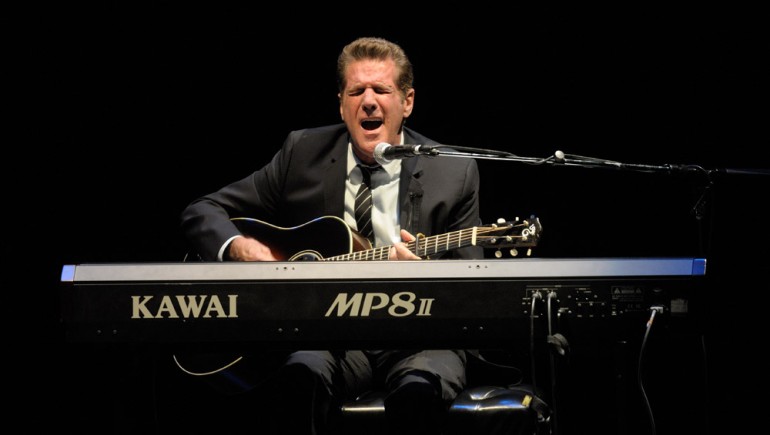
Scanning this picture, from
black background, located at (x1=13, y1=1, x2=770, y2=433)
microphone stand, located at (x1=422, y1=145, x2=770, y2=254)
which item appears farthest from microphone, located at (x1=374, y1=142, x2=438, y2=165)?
black background, located at (x1=13, y1=1, x2=770, y2=433)

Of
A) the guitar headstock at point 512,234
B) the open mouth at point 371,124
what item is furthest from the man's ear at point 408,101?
the guitar headstock at point 512,234

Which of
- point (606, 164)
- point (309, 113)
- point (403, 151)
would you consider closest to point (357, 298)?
point (403, 151)

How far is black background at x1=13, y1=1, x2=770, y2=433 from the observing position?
3.89 metres

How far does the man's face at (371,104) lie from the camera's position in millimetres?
3510

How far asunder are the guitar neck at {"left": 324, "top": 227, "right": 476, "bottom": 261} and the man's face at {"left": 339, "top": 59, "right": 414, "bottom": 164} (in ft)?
1.76

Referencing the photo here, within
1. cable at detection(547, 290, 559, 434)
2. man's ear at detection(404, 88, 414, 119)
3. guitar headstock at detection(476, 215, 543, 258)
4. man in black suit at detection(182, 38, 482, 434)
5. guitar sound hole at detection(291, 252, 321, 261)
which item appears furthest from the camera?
man's ear at detection(404, 88, 414, 119)

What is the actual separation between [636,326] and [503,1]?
2089 millimetres

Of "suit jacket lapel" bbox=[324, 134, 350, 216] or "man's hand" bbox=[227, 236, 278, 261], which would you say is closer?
"man's hand" bbox=[227, 236, 278, 261]

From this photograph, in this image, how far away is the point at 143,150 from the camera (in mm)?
4156

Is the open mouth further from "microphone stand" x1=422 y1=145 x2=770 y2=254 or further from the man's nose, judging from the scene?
"microphone stand" x1=422 y1=145 x2=770 y2=254

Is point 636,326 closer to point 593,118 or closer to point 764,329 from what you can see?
point 764,329

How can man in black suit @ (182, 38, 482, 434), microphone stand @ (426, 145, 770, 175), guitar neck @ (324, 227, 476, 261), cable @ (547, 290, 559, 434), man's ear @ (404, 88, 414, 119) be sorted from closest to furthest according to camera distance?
cable @ (547, 290, 559, 434)
microphone stand @ (426, 145, 770, 175)
guitar neck @ (324, 227, 476, 261)
man in black suit @ (182, 38, 482, 434)
man's ear @ (404, 88, 414, 119)

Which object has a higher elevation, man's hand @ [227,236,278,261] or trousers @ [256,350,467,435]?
man's hand @ [227,236,278,261]

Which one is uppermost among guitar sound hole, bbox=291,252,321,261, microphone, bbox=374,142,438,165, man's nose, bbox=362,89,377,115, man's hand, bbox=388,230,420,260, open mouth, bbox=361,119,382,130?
man's nose, bbox=362,89,377,115
